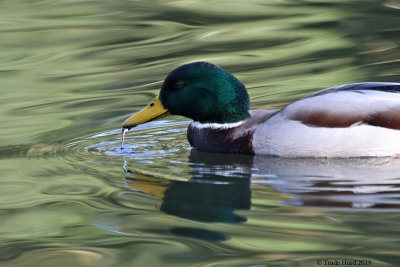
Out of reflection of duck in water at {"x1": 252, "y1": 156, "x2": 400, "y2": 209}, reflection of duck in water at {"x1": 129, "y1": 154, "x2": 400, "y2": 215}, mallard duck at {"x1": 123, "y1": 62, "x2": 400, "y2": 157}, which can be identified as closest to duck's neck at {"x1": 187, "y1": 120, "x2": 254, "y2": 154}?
mallard duck at {"x1": 123, "y1": 62, "x2": 400, "y2": 157}

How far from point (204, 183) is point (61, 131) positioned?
2.52m

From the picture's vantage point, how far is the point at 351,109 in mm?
7848

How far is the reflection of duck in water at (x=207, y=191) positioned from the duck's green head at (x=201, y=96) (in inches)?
18.3

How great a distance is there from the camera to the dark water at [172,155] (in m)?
5.79

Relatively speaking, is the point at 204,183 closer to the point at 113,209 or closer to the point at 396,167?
the point at 113,209

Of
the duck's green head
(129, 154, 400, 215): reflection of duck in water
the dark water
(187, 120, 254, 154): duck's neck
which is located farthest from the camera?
the duck's green head

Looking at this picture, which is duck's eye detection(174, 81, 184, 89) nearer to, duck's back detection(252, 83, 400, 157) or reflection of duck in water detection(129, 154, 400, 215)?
reflection of duck in water detection(129, 154, 400, 215)

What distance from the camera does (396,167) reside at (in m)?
7.53

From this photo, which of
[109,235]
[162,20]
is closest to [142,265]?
[109,235]

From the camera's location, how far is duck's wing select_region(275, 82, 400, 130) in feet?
25.6

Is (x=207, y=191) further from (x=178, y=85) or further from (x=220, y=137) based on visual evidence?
(x=178, y=85)

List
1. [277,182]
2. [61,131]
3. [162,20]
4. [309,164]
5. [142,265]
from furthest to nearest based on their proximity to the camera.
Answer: [162,20], [61,131], [309,164], [277,182], [142,265]

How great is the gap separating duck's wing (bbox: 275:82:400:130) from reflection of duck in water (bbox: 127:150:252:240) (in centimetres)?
66

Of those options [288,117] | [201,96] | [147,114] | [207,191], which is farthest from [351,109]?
[147,114]
